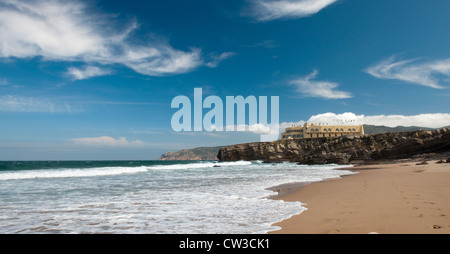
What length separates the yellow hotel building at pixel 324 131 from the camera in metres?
89.5

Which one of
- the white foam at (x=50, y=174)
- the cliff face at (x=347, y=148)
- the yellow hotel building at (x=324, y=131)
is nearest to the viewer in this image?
the white foam at (x=50, y=174)

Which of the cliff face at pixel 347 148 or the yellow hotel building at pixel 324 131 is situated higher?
the yellow hotel building at pixel 324 131

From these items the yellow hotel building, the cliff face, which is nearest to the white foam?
the cliff face

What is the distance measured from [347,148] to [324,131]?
33290 millimetres

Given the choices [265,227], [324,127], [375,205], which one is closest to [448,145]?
[375,205]

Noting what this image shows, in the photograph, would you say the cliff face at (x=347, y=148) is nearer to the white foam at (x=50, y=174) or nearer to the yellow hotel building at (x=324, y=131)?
the yellow hotel building at (x=324, y=131)

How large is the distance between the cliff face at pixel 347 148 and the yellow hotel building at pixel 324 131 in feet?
40.4

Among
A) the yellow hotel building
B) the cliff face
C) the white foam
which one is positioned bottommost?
the white foam

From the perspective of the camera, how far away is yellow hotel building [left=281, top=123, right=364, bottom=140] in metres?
89.5

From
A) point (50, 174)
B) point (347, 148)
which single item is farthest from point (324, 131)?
point (50, 174)

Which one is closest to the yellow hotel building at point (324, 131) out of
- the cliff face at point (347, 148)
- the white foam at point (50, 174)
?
the cliff face at point (347, 148)

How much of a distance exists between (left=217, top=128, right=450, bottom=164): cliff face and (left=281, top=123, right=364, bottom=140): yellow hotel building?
12.3 metres

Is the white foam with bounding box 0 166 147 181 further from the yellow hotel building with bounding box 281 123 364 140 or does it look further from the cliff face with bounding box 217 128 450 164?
the yellow hotel building with bounding box 281 123 364 140
